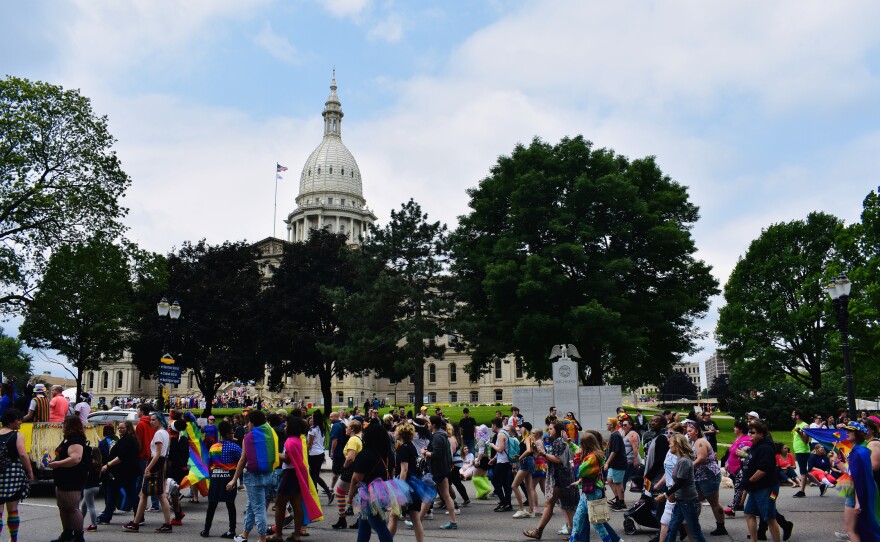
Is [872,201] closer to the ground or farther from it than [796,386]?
farther from it

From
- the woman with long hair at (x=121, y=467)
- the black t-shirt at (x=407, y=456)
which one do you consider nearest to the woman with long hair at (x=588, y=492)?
the black t-shirt at (x=407, y=456)

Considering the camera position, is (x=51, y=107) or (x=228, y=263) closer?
(x=51, y=107)

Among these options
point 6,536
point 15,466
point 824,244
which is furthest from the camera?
point 824,244

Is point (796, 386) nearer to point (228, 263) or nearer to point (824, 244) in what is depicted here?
point (824, 244)

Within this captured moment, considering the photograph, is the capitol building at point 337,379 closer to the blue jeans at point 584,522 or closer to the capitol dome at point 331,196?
the capitol dome at point 331,196

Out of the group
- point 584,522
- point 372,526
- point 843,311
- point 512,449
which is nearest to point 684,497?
point 584,522

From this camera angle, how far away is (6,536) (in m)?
11.2

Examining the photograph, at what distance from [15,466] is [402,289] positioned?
31.3m

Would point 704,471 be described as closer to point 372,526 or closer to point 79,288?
point 372,526

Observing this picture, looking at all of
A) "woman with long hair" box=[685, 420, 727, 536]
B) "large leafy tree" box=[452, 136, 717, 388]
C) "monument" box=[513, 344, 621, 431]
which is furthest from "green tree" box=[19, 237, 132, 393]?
"woman with long hair" box=[685, 420, 727, 536]

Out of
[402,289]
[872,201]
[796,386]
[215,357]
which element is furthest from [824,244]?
[215,357]

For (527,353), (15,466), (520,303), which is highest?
(520,303)

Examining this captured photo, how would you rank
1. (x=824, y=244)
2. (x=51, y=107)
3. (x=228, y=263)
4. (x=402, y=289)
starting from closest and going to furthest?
(x=51, y=107)
(x=402, y=289)
(x=824, y=244)
(x=228, y=263)

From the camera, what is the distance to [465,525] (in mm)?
12539
